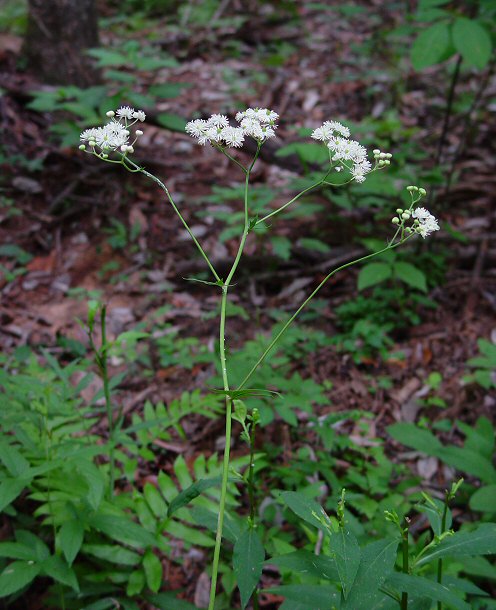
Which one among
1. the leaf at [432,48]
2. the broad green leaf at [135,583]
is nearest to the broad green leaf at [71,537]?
the broad green leaf at [135,583]

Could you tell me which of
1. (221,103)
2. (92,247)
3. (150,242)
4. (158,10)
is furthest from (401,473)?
(158,10)

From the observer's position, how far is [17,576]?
153cm

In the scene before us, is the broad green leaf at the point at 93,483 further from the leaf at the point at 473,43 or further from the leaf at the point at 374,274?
the leaf at the point at 473,43

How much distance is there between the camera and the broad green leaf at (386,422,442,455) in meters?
2.31

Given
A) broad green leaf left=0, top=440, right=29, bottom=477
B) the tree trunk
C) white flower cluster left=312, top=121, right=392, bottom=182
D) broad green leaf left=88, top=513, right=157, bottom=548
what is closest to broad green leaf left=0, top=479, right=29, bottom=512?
broad green leaf left=0, top=440, right=29, bottom=477

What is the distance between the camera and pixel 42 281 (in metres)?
3.95

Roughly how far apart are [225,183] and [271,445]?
9.09ft

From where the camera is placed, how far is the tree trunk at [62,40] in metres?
4.57

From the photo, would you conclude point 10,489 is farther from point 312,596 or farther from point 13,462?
point 312,596

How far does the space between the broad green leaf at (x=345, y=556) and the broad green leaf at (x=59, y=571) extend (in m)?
0.89

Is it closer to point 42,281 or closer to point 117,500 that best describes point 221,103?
point 42,281

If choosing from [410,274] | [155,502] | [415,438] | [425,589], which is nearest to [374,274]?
[410,274]

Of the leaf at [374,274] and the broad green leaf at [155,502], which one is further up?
the leaf at [374,274]

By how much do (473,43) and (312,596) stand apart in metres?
2.74
